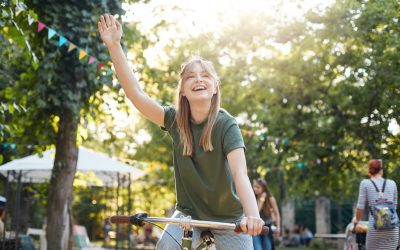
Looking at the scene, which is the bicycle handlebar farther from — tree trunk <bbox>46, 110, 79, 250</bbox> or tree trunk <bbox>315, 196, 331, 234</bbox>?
tree trunk <bbox>315, 196, 331, 234</bbox>

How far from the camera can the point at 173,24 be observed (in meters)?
15.2

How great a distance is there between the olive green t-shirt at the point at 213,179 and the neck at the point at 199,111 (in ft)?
0.32

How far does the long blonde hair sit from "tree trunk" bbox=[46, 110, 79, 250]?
7.82 metres

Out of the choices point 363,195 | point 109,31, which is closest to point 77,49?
point 363,195

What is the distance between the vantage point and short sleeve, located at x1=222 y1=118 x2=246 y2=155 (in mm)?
3865

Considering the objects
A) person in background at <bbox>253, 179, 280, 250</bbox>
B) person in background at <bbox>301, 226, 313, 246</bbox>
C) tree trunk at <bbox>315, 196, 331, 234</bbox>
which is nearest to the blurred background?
person in background at <bbox>253, 179, 280, 250</bbox>

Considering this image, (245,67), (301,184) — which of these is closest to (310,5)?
(245,67)

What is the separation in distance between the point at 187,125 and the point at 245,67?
1726cm

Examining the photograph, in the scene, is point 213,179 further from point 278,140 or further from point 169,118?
point 278,140

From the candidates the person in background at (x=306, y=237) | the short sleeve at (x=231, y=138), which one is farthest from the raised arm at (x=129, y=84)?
the person in background at (x=306, y=237)

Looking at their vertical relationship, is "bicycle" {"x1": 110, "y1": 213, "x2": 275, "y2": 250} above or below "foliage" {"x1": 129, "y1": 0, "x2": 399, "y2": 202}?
below

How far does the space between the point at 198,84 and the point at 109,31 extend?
71 cm

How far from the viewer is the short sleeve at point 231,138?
3865mm

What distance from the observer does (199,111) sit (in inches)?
159
